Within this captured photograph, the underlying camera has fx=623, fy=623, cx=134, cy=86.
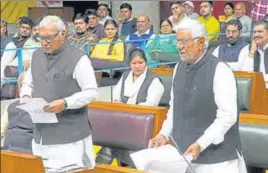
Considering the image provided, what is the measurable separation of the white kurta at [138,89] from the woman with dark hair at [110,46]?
1856 mm

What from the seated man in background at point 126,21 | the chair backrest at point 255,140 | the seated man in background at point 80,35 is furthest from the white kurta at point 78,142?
the seated man in background at point 126,21

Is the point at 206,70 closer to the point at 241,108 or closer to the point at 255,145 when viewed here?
the point at 255,145

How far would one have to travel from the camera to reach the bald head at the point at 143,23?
23.0ft

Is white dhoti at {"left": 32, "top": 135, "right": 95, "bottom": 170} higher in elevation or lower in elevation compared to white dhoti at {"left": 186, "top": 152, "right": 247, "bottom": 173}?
lower

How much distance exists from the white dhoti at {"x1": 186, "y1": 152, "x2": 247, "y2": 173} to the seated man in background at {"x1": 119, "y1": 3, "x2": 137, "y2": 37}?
4.97m

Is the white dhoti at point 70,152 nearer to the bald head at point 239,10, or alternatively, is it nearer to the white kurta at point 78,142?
the white kurta at point 78,142

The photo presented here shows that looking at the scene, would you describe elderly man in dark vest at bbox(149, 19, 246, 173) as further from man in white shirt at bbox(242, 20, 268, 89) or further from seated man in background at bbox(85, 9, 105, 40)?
seated man in background at bbox(85, 9, 105, 40)

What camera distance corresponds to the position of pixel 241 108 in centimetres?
473

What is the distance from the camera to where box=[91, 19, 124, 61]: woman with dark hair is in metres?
6.51

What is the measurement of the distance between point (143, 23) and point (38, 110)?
4332mm

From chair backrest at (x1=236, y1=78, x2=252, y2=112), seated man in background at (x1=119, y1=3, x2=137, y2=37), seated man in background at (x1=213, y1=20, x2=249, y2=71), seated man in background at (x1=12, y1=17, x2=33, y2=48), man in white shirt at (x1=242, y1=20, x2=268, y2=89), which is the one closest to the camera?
chair backrest at (x1=236, y1=78, x2=252, y2=112)

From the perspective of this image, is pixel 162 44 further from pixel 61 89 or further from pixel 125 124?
pixel 61 89

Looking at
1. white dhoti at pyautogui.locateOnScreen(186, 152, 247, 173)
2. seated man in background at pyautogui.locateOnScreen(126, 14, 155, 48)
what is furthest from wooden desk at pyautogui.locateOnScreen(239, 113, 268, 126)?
seated man in background at pyautogui.locateOnScreen(126, 14, 155, 48)

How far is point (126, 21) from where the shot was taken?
7754 millimetres
